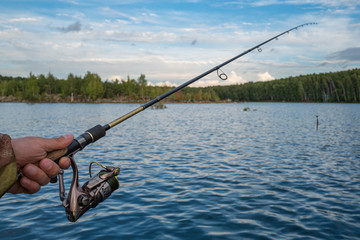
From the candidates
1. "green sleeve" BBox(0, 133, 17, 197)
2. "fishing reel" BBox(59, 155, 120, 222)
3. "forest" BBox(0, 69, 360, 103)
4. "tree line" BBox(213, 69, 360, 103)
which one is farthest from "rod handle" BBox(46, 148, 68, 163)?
"tree line" BBox(213, 69, 360, 103)

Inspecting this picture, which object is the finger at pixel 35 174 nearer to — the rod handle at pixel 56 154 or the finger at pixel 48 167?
the finger at pixel 48 167

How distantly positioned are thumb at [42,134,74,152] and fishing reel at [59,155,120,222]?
27.6 inches

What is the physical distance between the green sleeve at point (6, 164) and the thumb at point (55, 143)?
38cm

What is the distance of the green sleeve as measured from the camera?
94.7 inches

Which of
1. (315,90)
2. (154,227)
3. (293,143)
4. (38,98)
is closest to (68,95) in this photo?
(38,98)

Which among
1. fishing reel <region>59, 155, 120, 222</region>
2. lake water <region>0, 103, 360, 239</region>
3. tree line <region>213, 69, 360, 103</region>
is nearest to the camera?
fishing reel <region>59, 155, 120, 222</region>

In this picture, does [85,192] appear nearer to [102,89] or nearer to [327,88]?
[102,89]

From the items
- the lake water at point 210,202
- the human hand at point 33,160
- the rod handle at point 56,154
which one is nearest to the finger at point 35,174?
the human hand at point 33,160

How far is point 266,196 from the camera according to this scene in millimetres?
10156

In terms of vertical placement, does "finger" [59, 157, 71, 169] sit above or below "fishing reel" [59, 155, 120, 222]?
above

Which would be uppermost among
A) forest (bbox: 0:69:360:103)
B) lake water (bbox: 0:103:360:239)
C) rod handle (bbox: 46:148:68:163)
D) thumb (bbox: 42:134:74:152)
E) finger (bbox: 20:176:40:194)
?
forest (bbox: 0:69:360:103)

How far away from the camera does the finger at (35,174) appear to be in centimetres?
276

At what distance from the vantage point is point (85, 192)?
168 inches

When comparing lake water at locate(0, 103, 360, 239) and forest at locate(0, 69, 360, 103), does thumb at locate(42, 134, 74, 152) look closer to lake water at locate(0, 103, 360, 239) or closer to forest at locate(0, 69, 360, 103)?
lake water at locate(0, 103, 360, 239)
